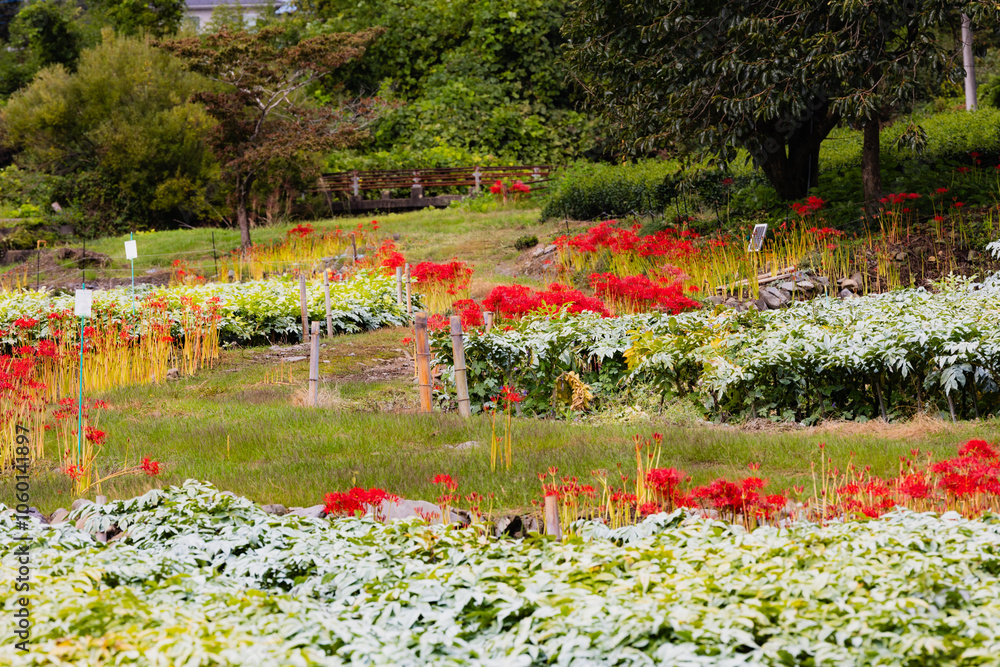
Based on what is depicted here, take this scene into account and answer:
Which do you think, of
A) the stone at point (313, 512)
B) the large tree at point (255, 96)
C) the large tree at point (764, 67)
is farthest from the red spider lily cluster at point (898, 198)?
the large tree at point (255, 96)

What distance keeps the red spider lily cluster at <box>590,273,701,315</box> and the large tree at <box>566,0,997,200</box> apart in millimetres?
3392

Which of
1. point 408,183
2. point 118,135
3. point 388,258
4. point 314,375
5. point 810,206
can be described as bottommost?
point 314,375

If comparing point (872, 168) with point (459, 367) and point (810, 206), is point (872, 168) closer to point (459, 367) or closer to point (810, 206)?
point (810, 206)

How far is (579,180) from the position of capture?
21.4 meters

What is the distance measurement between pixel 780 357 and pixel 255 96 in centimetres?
1593

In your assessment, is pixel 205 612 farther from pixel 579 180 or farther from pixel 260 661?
pixel 579 180

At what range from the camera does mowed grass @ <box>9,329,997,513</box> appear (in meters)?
6.48

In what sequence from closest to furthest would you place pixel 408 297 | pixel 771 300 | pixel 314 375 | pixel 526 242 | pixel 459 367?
pixel 459 367 → pixel 314 375 → pixel 771 300 → pixel 408 297 → pixel 526 242

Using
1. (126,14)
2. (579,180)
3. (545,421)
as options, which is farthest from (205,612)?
(126,14)

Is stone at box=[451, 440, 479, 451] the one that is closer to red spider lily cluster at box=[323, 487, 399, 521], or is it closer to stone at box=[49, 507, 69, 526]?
red spider lily cluster at box=[323, 487, 399, 521]

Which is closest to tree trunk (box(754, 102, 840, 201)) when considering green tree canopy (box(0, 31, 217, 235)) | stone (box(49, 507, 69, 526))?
stone (box(49, 507, 69, 526))

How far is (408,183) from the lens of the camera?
2734 centimetres

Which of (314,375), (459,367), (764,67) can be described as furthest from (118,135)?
(459,367)

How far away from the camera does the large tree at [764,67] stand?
43.2 ft
